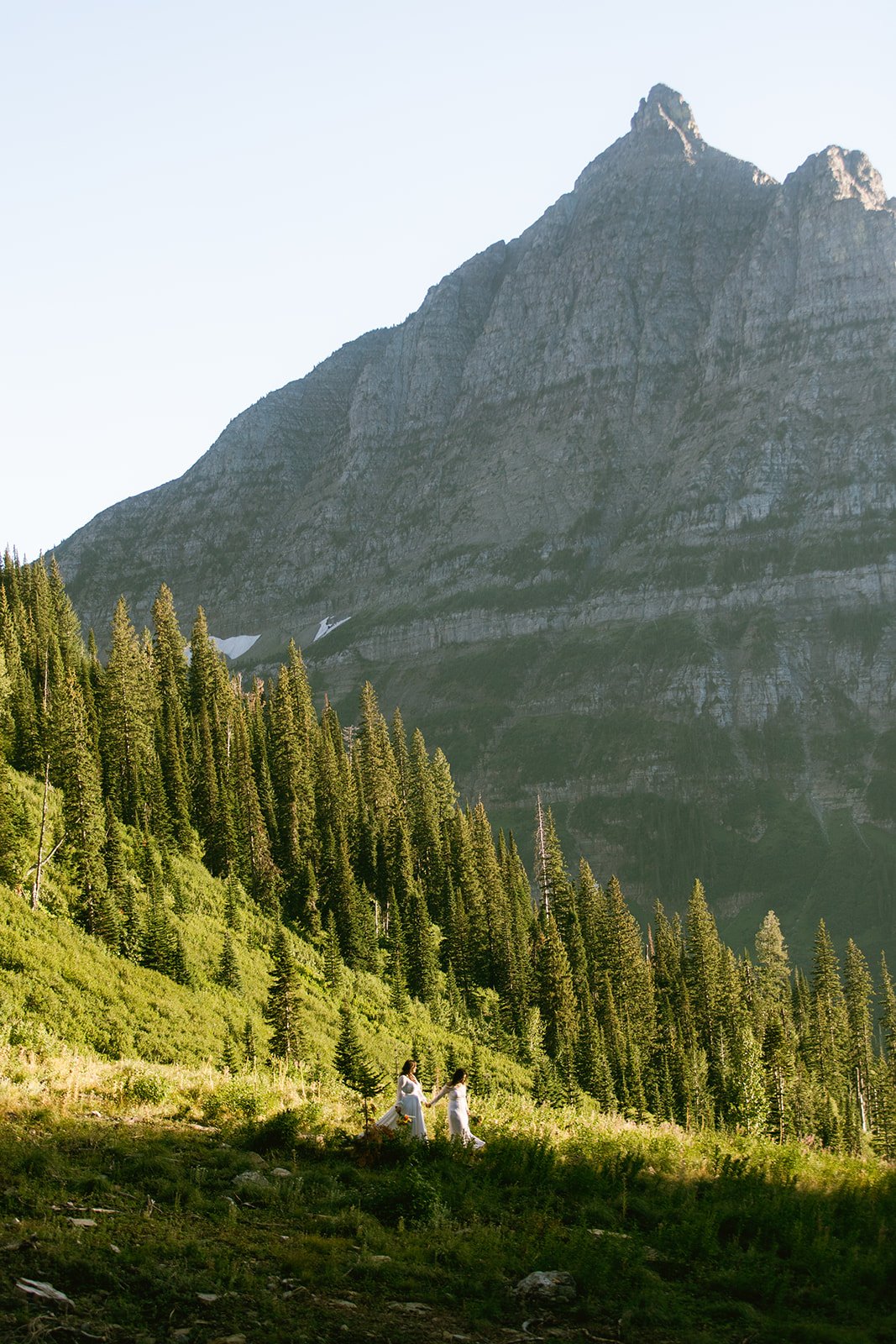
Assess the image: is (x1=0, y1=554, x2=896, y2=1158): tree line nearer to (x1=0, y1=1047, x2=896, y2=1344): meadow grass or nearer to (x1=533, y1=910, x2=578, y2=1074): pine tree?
(x1=533, y1=910, x2=578, y2=1074): pine tree

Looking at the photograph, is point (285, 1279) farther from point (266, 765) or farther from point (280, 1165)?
point (266, 765)

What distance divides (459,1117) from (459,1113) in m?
0.09

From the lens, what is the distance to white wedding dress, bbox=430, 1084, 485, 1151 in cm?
2517

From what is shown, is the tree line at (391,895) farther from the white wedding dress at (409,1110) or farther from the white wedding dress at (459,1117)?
the white wedding dress at (409,1110)

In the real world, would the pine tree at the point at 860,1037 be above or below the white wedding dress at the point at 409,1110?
below

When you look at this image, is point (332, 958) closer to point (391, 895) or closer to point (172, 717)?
point (391, 895)

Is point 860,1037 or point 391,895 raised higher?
point 391,895

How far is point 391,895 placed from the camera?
105 metres

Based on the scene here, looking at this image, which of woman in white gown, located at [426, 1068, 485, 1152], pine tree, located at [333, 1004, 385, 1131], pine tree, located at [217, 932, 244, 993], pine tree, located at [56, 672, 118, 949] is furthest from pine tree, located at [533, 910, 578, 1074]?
woman in white gown, located at [426, 1068, 485, 1152]

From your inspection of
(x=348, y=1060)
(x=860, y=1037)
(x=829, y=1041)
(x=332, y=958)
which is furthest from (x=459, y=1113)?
(x=860, y=1037)

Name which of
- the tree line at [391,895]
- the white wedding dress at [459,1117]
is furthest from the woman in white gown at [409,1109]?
the tree line at [391,895]

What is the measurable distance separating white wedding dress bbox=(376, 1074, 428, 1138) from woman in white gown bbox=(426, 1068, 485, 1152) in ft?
2.24

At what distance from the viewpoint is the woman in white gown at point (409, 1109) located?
81.7ft

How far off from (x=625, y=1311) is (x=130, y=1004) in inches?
1837
